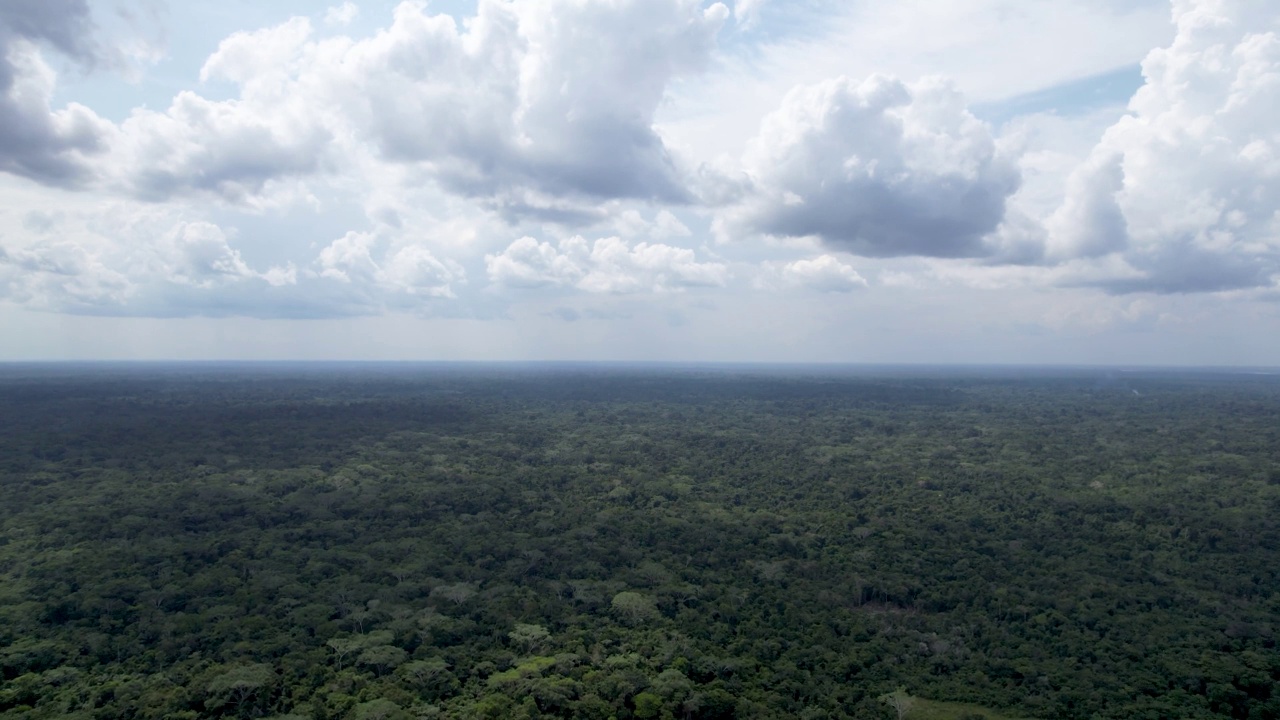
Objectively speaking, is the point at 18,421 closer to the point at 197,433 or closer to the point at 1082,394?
the point at 197,433

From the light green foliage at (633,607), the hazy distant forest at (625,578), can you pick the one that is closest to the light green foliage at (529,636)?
the hazy distant forest at (625,578)

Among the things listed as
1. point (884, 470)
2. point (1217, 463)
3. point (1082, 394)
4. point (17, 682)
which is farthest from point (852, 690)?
point (1082, 394)

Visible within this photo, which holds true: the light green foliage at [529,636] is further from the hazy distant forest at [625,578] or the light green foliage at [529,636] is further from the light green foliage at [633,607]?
the light green foliage at [633,607]

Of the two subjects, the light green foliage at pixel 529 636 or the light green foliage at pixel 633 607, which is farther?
the light green foliage at pixel 633 607

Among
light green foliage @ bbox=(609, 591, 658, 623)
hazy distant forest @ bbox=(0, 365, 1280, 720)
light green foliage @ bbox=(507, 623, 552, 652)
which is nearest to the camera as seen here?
hazy distant forest @ bbox=(0, 365, 1280, 720)

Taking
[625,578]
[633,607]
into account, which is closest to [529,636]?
[633,607]

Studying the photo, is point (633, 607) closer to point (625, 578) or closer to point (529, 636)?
point (625, 578)

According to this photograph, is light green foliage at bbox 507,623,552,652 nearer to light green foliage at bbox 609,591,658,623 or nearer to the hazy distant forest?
the hazy distant forest

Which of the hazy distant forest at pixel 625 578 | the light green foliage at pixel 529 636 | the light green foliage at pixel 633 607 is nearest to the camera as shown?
the hazy distant forest at pixel 625 578

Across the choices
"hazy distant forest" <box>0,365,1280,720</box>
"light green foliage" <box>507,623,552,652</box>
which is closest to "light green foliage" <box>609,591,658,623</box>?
"hazy distant forest" <box>0,365,1280,720</box>
